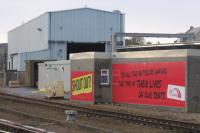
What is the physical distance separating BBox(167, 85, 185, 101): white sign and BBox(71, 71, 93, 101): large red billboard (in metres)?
6.54

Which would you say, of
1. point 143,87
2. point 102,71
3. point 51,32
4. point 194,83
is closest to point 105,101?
point 102,71

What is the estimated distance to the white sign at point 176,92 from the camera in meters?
26.0

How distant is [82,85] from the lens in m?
33.1

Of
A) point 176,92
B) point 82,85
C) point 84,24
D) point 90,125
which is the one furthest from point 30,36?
point 90,125

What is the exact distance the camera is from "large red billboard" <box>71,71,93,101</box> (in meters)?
32.1

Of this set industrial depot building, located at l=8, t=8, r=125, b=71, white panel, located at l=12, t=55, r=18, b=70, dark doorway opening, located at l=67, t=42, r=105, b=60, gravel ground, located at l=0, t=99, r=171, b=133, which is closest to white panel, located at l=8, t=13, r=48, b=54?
industrial depot building, located at l=8, t=8, r=125, b=71

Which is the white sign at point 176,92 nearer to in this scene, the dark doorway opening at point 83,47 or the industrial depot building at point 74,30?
the industrial depot building at point 74,30

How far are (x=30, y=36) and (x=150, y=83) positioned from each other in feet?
143

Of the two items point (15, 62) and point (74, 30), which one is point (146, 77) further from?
point (15, 62)

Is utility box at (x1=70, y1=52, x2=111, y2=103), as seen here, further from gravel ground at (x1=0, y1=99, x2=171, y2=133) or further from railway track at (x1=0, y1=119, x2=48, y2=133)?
railway track at (x1=0, y1=119, x2=48, y2=133)

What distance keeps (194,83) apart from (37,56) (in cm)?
4126

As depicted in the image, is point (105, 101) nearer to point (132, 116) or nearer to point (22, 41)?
point (132, 116)

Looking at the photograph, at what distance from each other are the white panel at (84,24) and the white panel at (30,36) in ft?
5.13

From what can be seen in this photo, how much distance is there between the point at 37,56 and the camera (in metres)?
65.1
